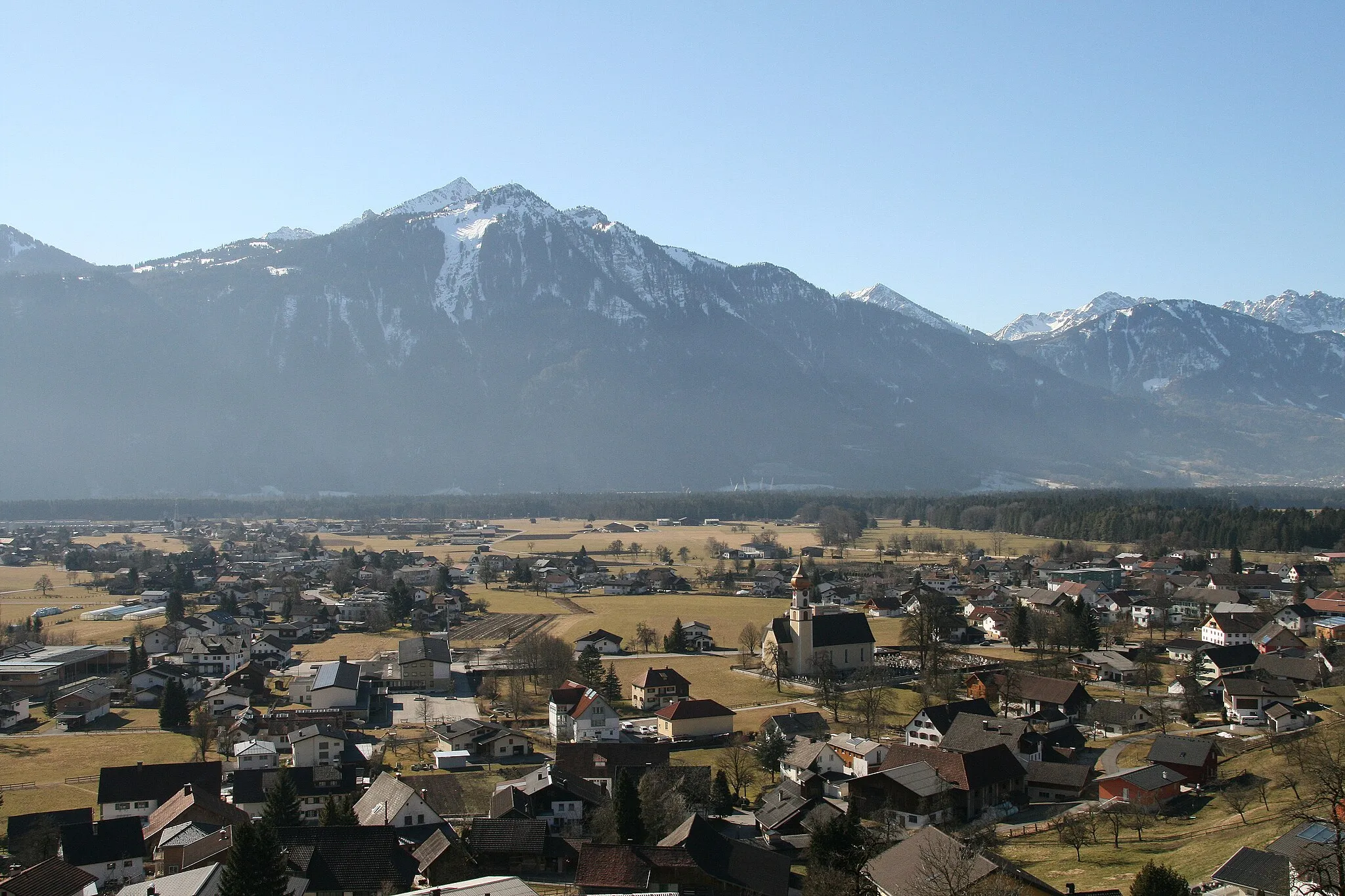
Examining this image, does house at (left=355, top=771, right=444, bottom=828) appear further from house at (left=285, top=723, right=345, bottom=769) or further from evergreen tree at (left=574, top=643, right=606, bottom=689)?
evergreen tree at (left=574, top=643, right=606, bottom=689)

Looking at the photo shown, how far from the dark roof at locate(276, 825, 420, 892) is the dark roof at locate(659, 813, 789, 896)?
5381 millimetres

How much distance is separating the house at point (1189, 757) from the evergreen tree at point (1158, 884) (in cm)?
1115

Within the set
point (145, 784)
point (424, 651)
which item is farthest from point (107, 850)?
point (424, 651)

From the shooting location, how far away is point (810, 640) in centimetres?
4878

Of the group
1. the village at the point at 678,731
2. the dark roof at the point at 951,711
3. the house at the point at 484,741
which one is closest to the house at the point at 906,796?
the village at the point at 678,731

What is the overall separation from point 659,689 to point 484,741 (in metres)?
9.16

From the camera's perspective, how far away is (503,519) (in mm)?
160750

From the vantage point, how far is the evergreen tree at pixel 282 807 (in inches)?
1019

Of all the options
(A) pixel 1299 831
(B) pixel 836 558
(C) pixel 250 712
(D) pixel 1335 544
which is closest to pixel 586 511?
(B) pixel 836 558

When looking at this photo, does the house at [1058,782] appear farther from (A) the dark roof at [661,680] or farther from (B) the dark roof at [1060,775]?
Answer: (A) the dark roof at [661,680]

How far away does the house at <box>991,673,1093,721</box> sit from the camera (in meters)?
39.1

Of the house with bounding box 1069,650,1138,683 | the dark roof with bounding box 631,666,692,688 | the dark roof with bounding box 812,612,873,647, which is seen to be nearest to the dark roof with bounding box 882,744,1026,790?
the dark roof with bounding box 631,666,692,688

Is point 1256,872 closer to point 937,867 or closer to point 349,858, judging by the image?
point 937,867

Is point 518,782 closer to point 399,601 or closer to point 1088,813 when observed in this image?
→ point 1088,813
